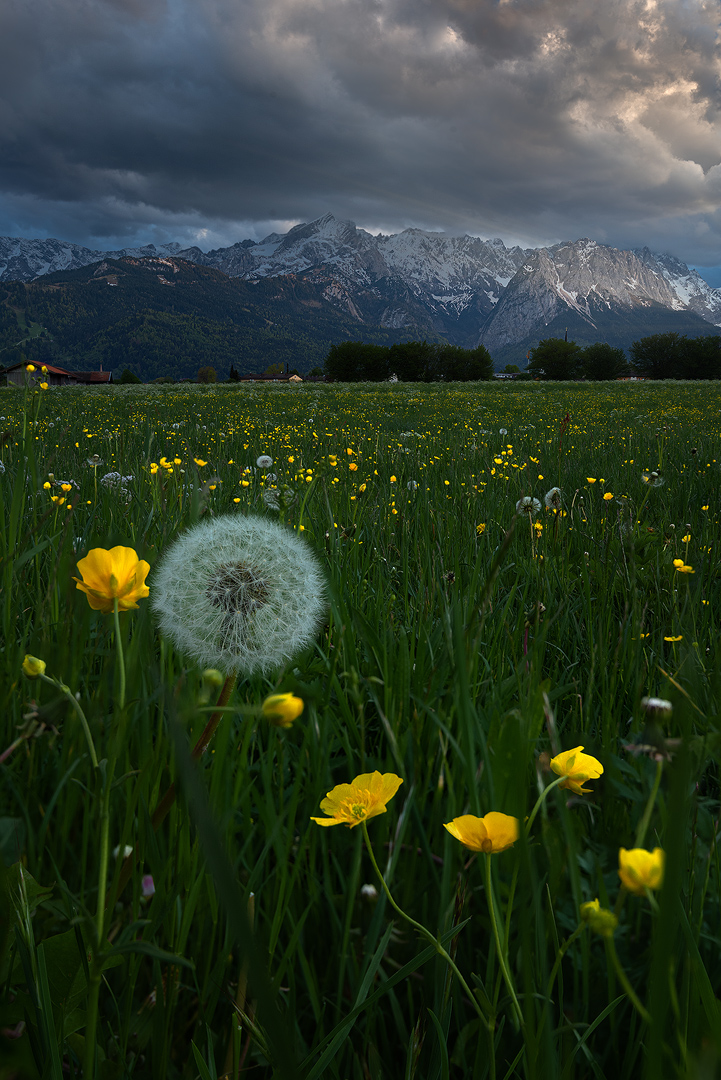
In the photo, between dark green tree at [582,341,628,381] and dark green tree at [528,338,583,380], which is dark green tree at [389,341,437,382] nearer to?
dark green tree at [528,338,583,380]

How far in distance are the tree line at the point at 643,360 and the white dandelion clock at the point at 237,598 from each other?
80.6 metres

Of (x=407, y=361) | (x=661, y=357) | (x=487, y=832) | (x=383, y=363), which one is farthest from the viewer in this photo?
(x=661, y=357)

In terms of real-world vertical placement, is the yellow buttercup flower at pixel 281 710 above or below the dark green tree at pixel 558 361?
below

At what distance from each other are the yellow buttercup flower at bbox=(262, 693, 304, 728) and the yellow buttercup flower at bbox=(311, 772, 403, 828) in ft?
0.63

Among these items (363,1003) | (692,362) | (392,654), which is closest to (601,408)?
(392,654)

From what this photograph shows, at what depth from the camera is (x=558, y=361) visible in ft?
274

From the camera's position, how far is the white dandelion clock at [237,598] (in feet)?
Result: 3.10

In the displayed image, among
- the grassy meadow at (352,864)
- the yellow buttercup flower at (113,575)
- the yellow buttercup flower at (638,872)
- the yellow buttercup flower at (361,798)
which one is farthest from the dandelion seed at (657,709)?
the yellow buttercup flower at (113,575)

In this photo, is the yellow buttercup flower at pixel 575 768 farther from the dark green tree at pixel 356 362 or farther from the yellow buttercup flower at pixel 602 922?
the dark green tree at pixel 356 362

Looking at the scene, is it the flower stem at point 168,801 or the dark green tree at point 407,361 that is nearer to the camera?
the flower stem at point 168,801

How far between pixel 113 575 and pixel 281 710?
0.32m

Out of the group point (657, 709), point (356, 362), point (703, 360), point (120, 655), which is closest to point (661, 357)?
point (703, 360)

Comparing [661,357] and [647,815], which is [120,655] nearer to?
[647,815]

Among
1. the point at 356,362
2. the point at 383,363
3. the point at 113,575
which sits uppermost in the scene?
the point at 356,362
